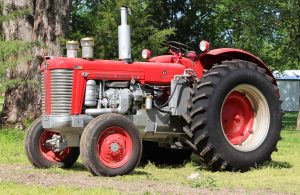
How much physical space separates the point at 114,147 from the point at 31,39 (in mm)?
8061

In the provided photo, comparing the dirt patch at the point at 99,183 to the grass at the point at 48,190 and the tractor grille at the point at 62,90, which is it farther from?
the tractor grille at the point at 62,90

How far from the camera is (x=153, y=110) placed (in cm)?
850

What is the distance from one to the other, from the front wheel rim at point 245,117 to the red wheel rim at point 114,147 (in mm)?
1688

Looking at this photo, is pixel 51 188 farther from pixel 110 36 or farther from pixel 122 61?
pixel 110 36

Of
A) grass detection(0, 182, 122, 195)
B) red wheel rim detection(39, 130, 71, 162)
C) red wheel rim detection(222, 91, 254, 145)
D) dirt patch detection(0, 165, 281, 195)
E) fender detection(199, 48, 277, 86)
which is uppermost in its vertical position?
fender detection(199, 48, 277, 86)

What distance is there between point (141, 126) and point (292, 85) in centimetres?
4299

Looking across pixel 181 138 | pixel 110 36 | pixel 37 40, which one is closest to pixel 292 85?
pixel 110 36

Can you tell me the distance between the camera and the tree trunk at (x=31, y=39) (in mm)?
15047

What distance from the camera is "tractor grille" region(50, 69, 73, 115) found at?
7.96 m

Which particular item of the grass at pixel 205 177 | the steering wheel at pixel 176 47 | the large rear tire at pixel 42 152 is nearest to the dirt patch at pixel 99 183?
the grass at pixel 205 177

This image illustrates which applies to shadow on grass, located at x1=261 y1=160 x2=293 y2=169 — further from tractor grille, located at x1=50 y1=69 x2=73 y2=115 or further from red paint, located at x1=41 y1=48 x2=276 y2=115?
tractor grille, located at x1=50 y1=69 x2=73 y2=115

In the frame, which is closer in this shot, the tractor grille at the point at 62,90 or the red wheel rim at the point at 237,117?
the tractor grille at the point at 62,90

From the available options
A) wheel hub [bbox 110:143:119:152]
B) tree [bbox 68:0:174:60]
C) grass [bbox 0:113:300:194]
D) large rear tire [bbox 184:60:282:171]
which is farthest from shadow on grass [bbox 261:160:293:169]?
tree [bbox 68:0:174:60]

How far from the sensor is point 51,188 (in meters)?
6.32
